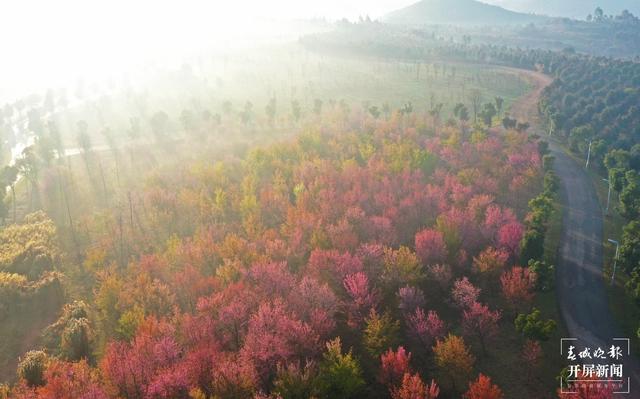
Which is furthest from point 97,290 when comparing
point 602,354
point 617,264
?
point 617,264

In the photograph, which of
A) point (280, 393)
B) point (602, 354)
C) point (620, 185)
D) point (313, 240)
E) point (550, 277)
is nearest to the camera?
point (280, 393)

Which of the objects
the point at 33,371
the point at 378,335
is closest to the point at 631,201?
the point at 378,335

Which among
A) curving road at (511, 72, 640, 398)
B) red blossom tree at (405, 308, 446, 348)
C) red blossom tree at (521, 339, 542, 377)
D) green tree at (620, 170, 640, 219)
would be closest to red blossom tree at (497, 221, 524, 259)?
curving road at (511, 72, 640, 398)

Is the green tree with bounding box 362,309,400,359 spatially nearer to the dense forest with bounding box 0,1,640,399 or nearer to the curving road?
the dense forest with bounding box 0,1,640,399

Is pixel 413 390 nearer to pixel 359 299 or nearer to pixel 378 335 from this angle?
pixel 378 335

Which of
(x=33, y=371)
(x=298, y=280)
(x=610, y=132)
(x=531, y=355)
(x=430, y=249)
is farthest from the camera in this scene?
(x=610, y=132)

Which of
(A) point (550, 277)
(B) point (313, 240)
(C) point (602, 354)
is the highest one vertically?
(B) point (313, 240)

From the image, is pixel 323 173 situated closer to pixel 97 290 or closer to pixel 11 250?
pixel 97 290

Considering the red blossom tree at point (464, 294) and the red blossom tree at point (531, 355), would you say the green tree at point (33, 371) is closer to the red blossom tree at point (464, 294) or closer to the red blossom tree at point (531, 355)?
the red blossom tree at point (464, 294)
